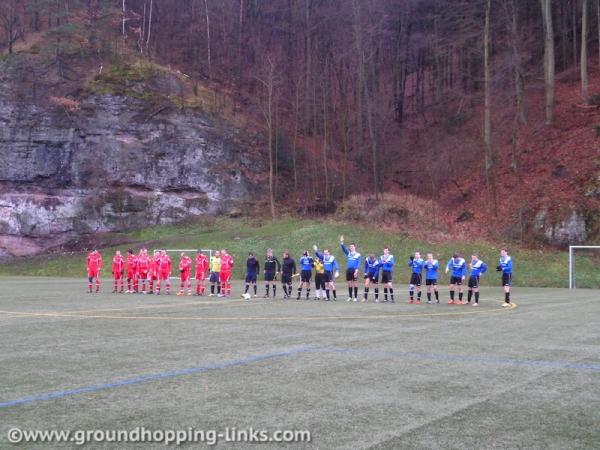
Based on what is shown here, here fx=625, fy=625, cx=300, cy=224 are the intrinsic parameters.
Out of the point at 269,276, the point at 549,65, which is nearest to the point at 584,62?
the point at 549,65

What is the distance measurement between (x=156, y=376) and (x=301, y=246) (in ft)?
113

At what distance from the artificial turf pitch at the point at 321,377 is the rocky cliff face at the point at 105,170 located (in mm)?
37981

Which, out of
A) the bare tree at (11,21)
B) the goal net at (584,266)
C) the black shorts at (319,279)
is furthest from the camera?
the bare tree at (11,21)

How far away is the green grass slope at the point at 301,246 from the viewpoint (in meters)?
36.1

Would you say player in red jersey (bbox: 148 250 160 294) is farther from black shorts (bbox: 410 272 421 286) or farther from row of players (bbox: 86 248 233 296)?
black shorts (bbox: 410 272 421 286)

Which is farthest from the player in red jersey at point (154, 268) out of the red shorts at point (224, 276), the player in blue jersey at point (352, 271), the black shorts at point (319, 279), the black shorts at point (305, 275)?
the player in blue jersey at point (352, 271)

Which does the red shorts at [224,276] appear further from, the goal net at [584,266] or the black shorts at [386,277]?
the goal net at [584,266]

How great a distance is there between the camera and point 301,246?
44.0 m

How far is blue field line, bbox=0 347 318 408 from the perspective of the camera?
8234mm

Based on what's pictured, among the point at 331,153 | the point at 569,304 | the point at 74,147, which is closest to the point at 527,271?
the point at 569,304

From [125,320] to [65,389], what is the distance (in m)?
9.13

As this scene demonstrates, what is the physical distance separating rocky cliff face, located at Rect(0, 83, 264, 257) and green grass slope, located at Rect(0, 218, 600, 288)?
112 inches

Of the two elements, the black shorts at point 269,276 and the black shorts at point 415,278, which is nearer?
the black shorts at point 415,278

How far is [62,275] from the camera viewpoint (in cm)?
4738
